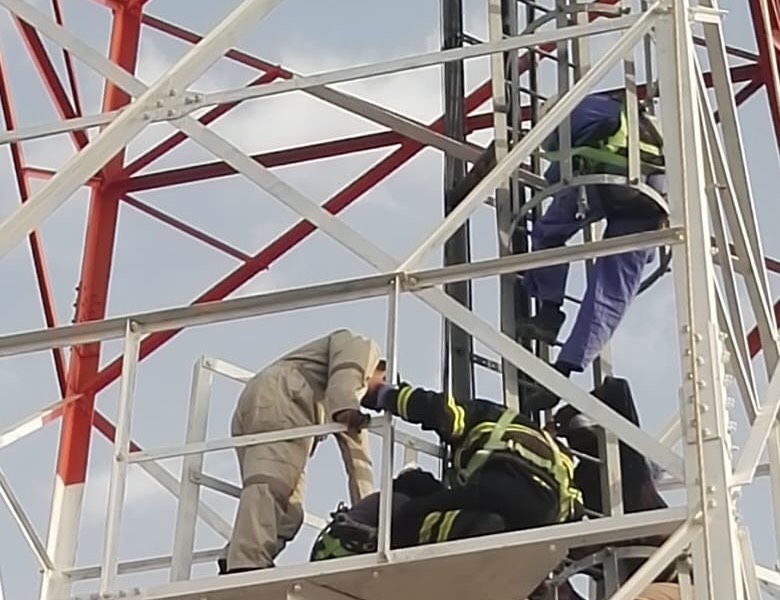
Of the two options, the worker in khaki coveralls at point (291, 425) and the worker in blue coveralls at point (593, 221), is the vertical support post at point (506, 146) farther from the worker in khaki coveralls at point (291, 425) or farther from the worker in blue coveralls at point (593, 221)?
the worker in khaki coveralls at point (291, 425)

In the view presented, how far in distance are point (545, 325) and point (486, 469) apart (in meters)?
1.63

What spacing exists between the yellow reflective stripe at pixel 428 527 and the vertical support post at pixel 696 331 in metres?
1.32

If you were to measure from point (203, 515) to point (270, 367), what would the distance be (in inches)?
87.9

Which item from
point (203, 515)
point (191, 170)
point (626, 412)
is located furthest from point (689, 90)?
point (191, 170)

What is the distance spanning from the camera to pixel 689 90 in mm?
10461

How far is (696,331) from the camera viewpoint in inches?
384

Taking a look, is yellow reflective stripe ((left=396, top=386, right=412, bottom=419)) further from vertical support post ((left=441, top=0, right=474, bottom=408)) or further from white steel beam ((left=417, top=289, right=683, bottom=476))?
vertical support post ((left=441, top=0, right=474, bottom=408))

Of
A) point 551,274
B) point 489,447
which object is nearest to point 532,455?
point 489,447

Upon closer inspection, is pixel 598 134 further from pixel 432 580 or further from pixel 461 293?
pixel 432 580

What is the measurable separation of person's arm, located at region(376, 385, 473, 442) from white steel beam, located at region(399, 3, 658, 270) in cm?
63

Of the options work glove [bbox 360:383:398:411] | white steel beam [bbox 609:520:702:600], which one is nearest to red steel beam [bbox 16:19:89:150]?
work glove [bbox 360:383:398:411]

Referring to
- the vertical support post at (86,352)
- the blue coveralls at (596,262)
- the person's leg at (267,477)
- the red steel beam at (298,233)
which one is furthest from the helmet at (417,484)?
the red steel beam at (298,233)

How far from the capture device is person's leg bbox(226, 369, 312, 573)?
10.9 m

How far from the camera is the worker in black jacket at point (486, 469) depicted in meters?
9.81
